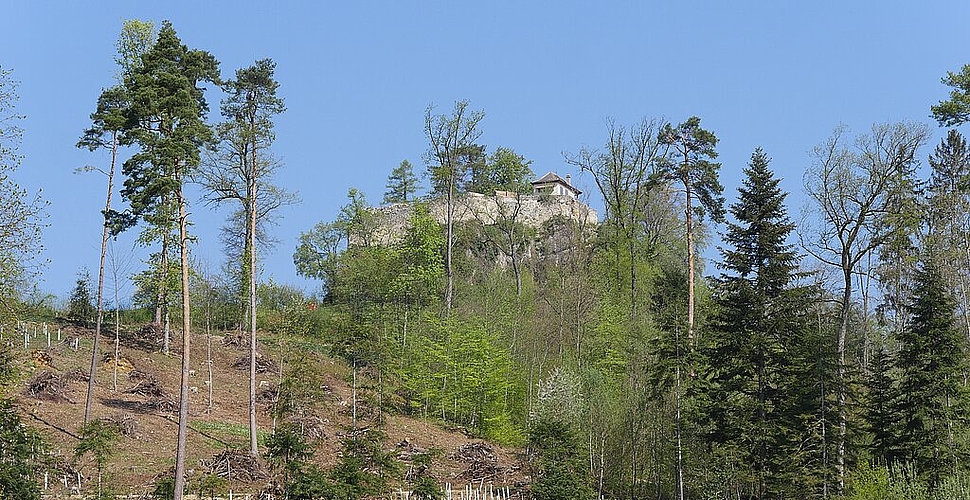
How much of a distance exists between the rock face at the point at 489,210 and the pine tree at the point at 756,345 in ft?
93.4

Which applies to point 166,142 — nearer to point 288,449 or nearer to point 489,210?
point 288,449

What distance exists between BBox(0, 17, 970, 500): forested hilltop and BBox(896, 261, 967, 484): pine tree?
0.22 feet

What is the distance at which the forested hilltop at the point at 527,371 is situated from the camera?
2306 centimetres

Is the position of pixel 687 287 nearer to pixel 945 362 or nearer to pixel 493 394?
pixel 493 394

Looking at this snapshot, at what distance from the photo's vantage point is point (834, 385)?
83.3ft

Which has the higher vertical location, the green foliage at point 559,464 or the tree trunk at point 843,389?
the tree trunk at point 843,389

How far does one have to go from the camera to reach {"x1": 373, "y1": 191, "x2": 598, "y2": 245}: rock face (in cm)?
5691

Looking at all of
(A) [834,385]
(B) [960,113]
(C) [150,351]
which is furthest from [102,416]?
(B) [960,113]

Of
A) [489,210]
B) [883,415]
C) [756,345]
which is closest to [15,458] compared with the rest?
[756,345]

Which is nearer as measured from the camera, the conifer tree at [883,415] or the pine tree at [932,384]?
the pine tree at [932,384]

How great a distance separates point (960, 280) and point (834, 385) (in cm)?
1046

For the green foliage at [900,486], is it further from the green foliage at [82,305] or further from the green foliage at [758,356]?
the green foliage at [82,305]

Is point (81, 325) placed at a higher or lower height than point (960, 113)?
lower

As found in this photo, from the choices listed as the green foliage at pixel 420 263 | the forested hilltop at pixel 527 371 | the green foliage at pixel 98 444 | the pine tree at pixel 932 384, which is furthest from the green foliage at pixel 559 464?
the green foliage at pixel 420 263
